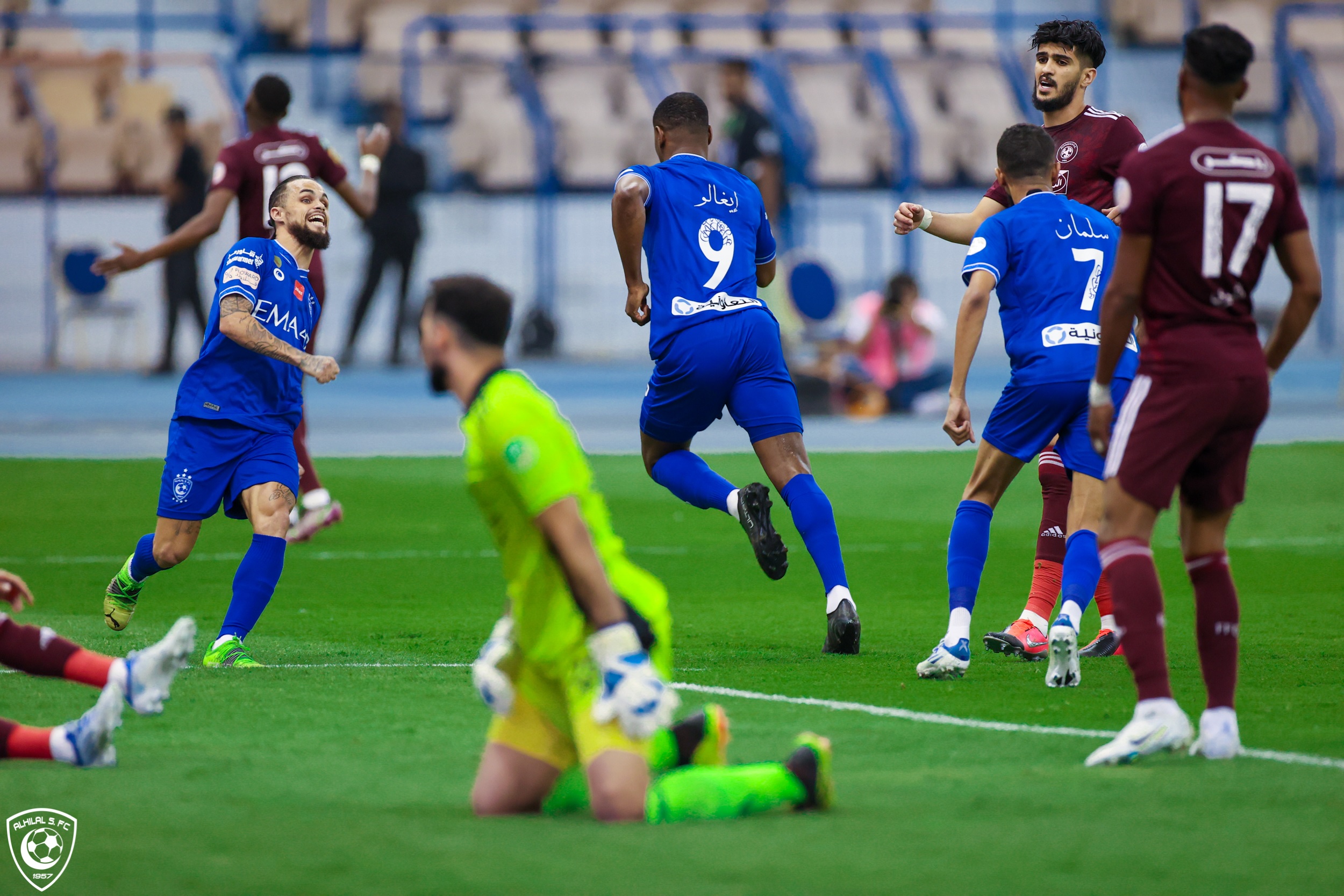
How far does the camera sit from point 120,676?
15.7 feet

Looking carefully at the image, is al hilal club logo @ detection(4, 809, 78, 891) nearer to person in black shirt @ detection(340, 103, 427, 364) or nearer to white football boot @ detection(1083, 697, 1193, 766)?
white football boot @ detection(1083, 697, 1193, 766)

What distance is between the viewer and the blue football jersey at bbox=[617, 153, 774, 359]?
7.27 meters

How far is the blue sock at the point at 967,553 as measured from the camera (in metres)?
6.39

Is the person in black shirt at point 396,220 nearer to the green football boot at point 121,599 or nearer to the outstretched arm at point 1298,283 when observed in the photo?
the green football boot at point 121,599

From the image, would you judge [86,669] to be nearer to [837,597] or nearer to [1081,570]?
[837,597]

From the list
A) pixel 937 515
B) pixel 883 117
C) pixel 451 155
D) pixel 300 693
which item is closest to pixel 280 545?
pixel 300 693

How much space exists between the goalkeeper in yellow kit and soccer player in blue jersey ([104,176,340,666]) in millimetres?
2728

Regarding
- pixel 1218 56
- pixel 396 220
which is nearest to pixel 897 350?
pixel 396 220

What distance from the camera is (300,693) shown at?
5.94 meters

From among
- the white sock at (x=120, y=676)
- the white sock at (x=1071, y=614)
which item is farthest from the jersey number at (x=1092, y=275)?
the white sock at (x=120, y=676)

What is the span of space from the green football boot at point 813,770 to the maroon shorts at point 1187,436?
4.09 feet

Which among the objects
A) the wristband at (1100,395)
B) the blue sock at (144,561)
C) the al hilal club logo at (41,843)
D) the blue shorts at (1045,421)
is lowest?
the blue sock at (144,561)

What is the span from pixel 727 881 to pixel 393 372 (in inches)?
779

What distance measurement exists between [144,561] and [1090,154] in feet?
13.8
